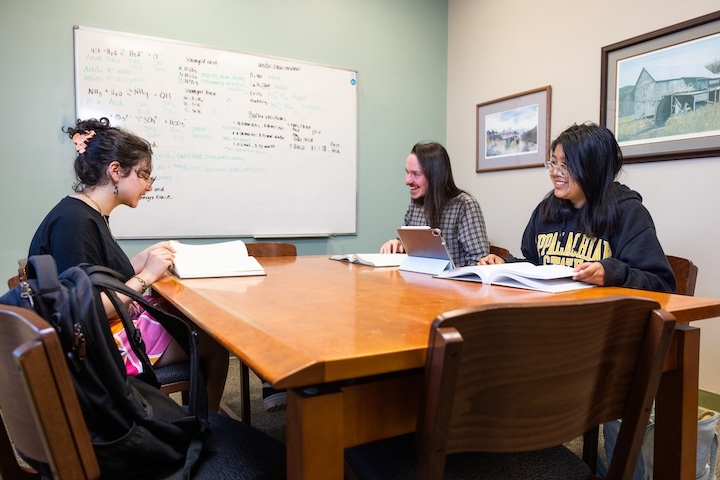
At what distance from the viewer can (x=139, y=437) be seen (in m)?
0.72

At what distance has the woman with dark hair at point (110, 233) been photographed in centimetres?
133

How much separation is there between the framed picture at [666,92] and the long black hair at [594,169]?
0.82 meters

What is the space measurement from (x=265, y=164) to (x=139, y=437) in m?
2.36

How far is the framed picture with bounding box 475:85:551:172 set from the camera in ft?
9.53

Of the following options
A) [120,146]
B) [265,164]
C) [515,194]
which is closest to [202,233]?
[265,164]

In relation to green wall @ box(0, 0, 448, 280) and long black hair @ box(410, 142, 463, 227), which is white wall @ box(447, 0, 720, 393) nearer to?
green wall @ box(0, 0, 448, 280)

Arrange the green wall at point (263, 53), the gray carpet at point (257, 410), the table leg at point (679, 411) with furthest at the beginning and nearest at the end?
1. the green wall at point (263, 53)
2. the gray carpet at point (257, 410)
3. the table leg at point (679, 411)

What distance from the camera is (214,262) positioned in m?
1.62

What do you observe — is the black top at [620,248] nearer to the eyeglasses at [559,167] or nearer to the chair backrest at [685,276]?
the eyeglasses at [559,167]

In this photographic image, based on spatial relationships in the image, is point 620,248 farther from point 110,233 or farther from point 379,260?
point 110,233

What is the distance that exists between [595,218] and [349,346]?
4.13 feet

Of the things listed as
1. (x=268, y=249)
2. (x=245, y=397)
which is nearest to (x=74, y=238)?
(x=245, y=397)

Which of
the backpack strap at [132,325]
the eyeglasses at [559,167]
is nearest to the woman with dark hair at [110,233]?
the backpack strap at [132,325]

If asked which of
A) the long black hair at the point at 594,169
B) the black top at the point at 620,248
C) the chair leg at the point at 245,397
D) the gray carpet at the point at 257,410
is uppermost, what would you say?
the long black hair at the point at 594,169
